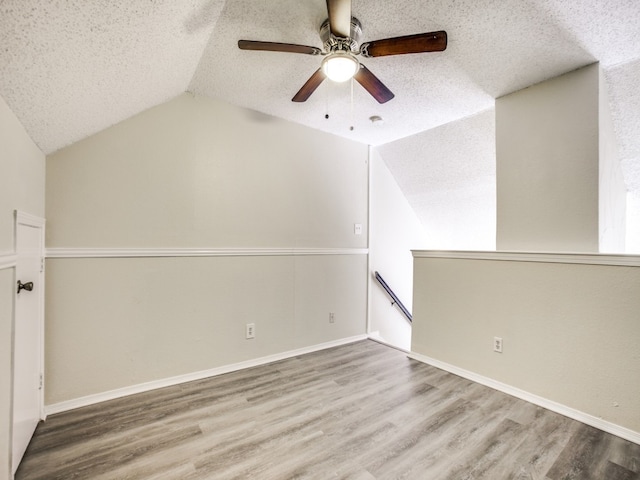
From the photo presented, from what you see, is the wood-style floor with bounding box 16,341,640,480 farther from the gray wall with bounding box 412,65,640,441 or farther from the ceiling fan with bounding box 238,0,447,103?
the ceiling fan with bounding box 238,0,447,103

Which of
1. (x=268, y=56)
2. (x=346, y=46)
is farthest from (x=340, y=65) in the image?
(x=268, y=56)

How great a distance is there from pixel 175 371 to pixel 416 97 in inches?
115

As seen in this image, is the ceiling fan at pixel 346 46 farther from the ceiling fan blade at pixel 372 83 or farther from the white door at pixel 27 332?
the white door at pixel 27 332

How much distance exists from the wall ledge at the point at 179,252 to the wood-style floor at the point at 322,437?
1001 mm

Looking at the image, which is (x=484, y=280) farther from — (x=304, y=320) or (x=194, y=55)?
(x=194, y=55)

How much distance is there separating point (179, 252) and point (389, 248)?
255 cm

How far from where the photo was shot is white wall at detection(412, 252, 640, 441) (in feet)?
5.86

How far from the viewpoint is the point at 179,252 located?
2.35 metres

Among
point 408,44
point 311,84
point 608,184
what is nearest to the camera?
point 408,44

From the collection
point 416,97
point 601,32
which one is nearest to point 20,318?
point 416,97

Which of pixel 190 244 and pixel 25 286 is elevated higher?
pixel 190 244

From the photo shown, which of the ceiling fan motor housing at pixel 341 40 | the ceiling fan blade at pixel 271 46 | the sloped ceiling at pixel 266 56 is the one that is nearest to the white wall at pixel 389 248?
the sloped ceiling at pixel 266 56

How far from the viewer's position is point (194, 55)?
1.88m

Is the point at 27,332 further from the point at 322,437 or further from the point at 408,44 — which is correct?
the point at 408,44
